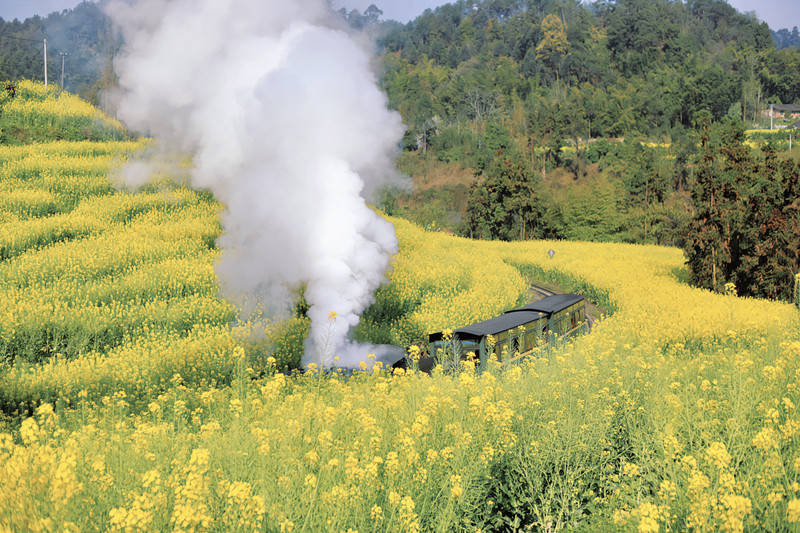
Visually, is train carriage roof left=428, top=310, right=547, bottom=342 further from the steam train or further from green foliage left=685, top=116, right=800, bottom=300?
green foliage left=685, top=116, right=800, bottom=300

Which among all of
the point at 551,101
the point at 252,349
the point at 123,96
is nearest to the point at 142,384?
the point at 252,349

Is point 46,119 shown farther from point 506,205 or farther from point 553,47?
point 553,47

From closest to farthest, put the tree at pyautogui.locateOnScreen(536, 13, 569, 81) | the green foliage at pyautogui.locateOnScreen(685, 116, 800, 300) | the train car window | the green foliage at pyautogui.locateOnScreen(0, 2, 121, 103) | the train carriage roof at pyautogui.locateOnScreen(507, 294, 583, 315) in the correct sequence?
the train car window → the train carriage roof at pyautogui.locateOnScreen(507, 294, 583, 315) → the green foliage at pyautogui.locateOnScreen(685, 116, 800, 300) → the green foliage at pyautogui.locateOnScreen(0, 2, 121, 103) → the tree at pyautogui.locateOnScreen(536, 13, 569, 81)

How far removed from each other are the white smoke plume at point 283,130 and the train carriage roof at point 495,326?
6.93 feet

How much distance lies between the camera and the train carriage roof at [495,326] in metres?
11.5

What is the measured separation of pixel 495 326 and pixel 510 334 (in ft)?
1.27

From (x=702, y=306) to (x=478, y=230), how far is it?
37101 millimetres

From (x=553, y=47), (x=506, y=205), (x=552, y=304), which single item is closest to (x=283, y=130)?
(x=552, y=304)

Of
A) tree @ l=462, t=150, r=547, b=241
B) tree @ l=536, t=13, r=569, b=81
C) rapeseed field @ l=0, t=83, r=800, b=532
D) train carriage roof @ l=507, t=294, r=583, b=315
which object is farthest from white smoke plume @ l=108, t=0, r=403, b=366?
tree @ l=536, t=13, r=569, b=81

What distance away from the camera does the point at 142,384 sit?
11.0 metres

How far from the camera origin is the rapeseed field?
425 cm

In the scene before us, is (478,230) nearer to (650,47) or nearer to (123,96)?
(123,96)

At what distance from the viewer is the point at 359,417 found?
6070mm

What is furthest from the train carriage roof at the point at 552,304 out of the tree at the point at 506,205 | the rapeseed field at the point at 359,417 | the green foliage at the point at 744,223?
the tree at the point at 506,205
